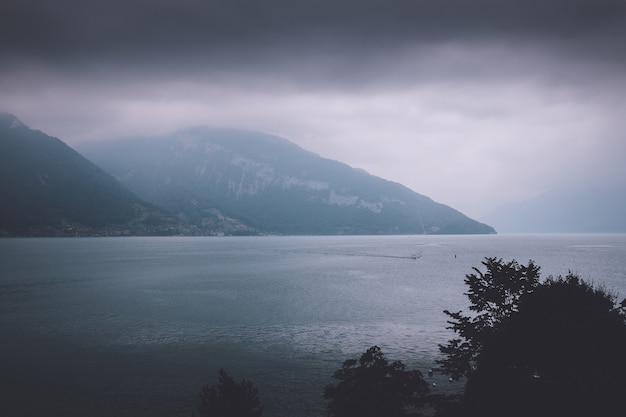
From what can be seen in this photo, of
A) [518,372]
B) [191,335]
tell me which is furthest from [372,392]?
[191,335]

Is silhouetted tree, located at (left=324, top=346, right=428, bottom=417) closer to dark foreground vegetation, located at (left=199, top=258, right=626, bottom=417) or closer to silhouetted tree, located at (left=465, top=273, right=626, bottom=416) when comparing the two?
dark foreground vegetation, located at (left=199, top=258, right=626, bottom=417)

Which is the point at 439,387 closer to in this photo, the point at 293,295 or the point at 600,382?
the point at 600,382

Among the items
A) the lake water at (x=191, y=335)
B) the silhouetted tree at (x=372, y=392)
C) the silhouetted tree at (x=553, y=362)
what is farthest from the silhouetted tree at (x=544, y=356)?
the lake water at (x=191, y=335)

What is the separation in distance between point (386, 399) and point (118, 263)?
174791 millimetres

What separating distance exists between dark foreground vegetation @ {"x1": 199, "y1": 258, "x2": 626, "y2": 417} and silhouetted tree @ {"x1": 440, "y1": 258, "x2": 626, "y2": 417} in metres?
0.05

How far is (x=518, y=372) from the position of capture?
2664cm

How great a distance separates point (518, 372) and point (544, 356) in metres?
2.56

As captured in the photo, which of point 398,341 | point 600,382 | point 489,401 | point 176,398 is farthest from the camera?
point 398,341

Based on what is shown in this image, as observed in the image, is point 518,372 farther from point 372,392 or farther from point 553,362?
point 372,392

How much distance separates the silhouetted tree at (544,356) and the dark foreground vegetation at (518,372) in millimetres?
55

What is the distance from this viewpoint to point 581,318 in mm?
28922

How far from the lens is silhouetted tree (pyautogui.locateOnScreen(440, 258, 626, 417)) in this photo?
2241cm

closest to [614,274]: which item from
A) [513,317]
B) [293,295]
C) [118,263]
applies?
[293,295]

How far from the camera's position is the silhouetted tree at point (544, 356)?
73.5ft
